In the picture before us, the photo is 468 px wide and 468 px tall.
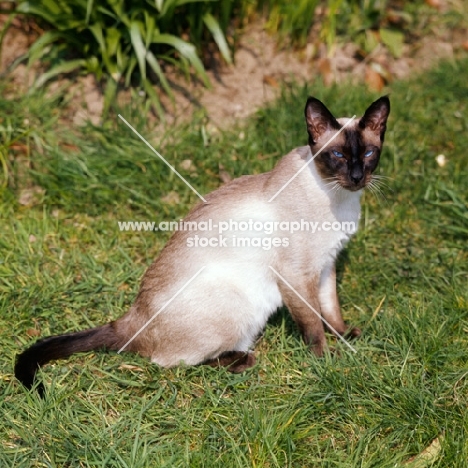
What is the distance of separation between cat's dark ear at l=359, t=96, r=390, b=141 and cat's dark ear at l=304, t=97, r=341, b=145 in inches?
5.1

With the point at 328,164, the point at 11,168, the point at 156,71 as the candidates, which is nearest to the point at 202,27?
the point at 156,71

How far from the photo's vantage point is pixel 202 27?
15.0 ft

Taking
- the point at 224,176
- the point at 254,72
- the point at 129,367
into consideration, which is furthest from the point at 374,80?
the point at 129,367

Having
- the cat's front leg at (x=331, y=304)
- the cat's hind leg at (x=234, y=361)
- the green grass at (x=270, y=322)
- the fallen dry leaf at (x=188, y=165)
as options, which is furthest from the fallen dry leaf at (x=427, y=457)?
the fallen dry leaf at (x=188, y=165)

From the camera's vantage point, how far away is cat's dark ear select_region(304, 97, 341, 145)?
2.96 meters

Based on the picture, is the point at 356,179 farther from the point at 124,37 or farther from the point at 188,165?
the point at 124,37

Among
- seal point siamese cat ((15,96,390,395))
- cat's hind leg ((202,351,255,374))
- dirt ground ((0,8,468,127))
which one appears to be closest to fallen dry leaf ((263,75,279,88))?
dirt ground ((0,8,468,127))

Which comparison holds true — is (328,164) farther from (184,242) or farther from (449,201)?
(449,201)

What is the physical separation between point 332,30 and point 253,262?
2.52 metres

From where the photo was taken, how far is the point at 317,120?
301cm

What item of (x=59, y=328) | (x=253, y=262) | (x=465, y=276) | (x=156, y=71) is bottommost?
(x=465, y=276)

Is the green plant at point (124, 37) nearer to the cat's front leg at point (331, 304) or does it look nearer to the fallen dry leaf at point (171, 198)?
the fallen dry leaf at point (171, 198)

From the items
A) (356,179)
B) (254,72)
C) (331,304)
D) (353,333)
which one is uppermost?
(356,179)

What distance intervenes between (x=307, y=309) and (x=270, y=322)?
0.38 metres
